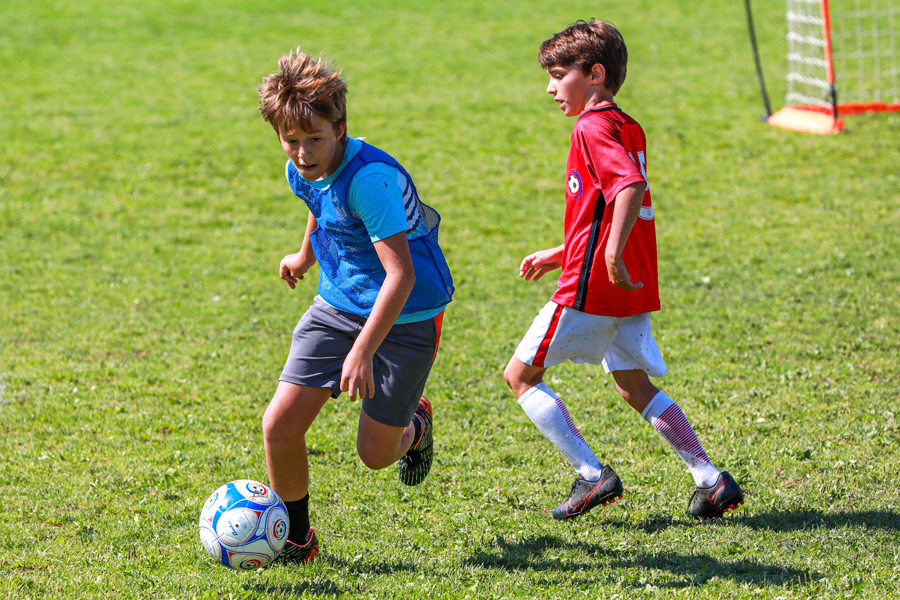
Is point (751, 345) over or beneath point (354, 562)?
beneath

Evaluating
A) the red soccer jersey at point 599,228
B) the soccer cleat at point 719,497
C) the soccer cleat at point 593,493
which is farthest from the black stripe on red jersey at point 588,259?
the soccer cleat at point 719,497

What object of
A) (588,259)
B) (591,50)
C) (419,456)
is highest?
(591,50)

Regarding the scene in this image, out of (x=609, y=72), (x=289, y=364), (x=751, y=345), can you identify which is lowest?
(x=751, y=345)

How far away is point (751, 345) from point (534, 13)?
14.8 metres

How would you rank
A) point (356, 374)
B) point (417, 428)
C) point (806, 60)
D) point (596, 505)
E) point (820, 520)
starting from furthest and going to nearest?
point (806, 60)
point (417, 428)
point (596, 505)
point (820, 520)
point (356, 374)

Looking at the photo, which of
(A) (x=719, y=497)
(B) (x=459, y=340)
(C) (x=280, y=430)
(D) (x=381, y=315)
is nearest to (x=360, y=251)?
(D) (x=381, y=315)

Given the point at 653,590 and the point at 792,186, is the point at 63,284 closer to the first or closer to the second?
the point at 653,590

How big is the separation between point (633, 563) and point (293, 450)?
1511mm

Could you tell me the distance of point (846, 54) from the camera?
52.4 feet

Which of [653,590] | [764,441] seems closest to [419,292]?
[653,590]

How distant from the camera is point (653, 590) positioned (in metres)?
3.48

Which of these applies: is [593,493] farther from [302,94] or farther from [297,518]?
[302,94]

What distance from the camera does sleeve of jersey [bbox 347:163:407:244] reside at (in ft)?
11.1

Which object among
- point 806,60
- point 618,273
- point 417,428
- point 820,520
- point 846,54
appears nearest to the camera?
point 618,273
